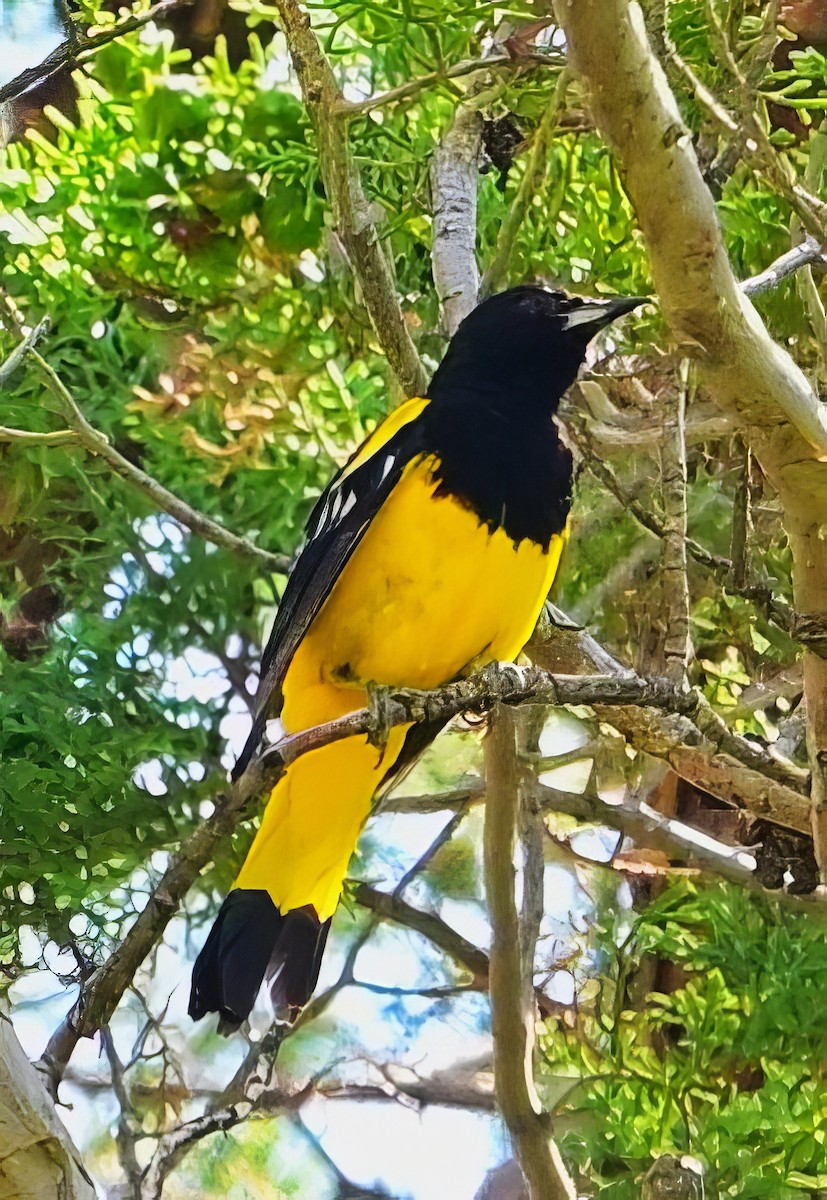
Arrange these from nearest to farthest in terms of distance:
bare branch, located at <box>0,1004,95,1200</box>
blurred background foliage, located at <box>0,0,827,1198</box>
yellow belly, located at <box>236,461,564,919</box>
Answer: bare branch, located at <box>0,1004,95,1200</box>
yellow belly, located at <box>236,461,564,919</box>
blurred background foliage, located at <box>0,0,827,1198</box>

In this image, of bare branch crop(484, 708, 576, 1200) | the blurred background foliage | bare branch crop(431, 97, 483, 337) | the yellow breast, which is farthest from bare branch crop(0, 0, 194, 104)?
bare branch crop(484, 708, 576, 1200)

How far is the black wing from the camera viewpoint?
2.73 feet

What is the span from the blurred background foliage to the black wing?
115 millimetres

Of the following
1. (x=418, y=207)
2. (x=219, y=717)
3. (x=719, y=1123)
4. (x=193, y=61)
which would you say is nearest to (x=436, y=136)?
(x=418, y=207)

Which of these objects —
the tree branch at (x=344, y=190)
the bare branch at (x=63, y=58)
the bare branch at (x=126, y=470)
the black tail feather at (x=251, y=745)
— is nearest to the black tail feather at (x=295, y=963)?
the black tail feather at (x=251, y=745)

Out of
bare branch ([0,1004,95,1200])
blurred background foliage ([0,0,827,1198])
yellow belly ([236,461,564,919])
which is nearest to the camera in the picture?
bare branch ([0,1004,95,1200])

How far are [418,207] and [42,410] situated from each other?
37cm

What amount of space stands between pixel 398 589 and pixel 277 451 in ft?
0.94

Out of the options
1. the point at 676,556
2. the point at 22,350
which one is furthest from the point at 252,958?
the point at 22,350

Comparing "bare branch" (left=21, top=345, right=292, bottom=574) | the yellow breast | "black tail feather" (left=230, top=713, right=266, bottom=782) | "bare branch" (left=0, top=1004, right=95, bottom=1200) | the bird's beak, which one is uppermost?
the bird's beak

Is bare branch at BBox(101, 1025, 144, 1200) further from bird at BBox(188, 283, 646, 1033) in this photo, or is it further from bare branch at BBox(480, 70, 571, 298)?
bare branch at BBox(480, 70, 571, 298)

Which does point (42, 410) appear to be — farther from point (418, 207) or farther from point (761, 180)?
point (761, 180)

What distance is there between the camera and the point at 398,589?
0.83 meters

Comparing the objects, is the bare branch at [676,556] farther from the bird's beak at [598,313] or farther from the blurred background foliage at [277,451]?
the blurred background foliage at [277,451]
